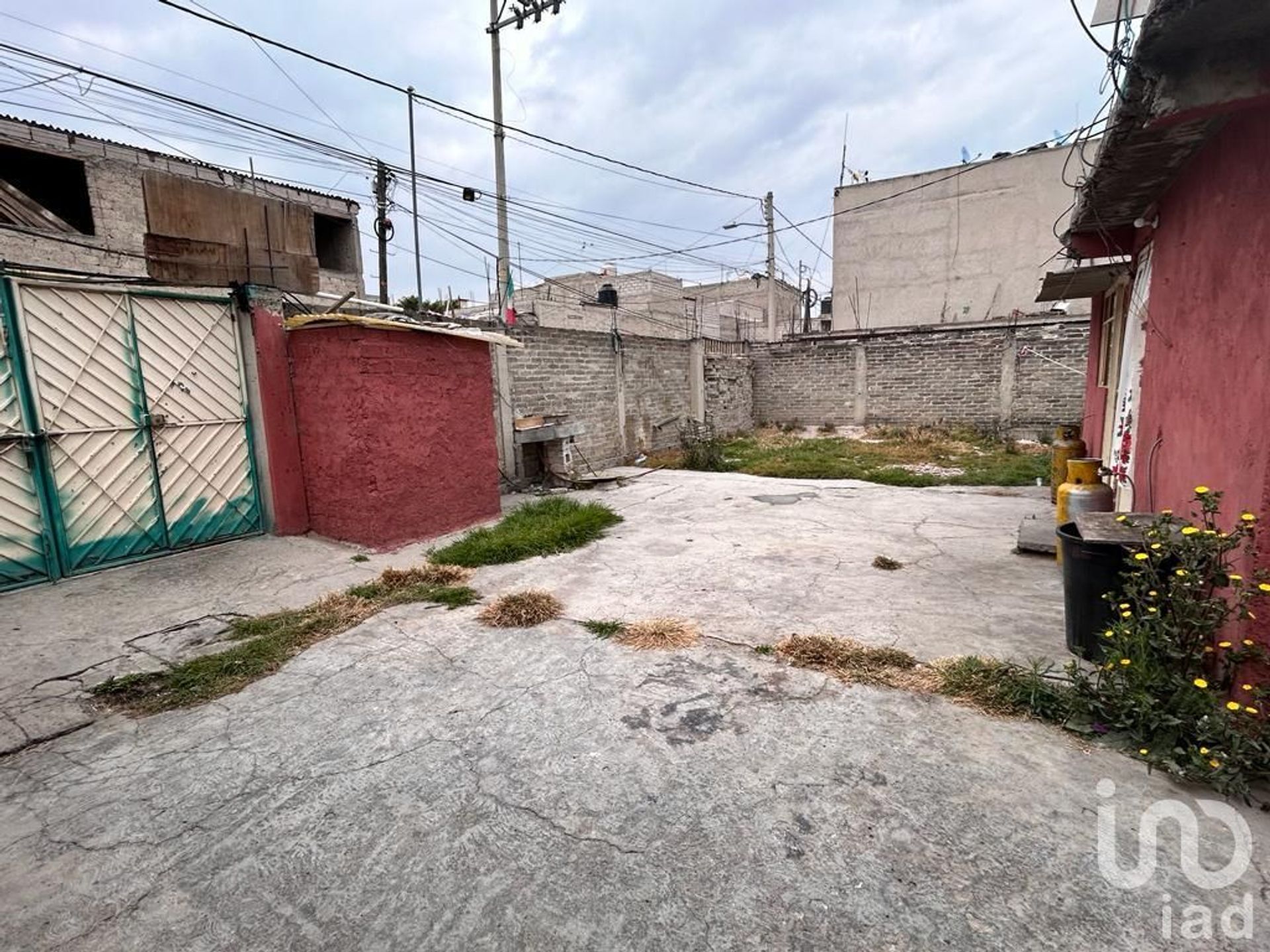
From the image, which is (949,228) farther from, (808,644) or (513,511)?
(808,644)

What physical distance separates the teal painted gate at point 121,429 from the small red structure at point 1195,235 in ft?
21.6

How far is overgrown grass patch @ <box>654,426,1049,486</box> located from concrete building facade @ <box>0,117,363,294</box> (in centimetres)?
727

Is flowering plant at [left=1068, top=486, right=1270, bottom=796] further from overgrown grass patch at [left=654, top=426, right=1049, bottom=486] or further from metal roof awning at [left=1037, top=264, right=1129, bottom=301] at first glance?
overgrown grass patch at [left=654, top=426, right=1049, bottom=486]

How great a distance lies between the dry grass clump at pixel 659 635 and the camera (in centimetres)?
Result: 354

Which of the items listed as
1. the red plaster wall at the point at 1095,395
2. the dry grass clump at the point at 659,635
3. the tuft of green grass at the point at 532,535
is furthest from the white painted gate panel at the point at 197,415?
the red plaster wall at the point at 1095,395

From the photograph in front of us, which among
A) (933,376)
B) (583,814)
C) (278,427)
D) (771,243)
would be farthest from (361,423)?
(771,243)

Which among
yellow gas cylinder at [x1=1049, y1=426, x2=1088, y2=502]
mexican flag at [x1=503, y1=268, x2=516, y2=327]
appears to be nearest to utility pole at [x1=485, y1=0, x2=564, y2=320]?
mexican flag at [x1=503, y1=268, x2=516, y2=327]

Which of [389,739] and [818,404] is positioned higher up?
[818,404]

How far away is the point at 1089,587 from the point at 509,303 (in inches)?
396

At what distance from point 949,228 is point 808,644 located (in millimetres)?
21343

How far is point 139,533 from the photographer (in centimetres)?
502

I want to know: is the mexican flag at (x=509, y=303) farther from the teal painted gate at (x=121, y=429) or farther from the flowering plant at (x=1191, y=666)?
the flowering plant at (x=1191, y=666)

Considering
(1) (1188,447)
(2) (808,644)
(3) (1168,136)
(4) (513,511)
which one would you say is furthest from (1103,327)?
(4) (513,511)
